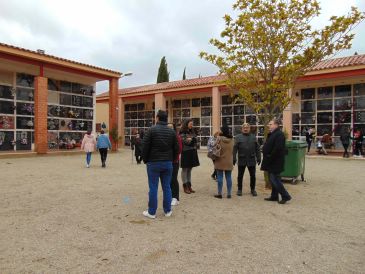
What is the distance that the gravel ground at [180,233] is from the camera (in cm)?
320

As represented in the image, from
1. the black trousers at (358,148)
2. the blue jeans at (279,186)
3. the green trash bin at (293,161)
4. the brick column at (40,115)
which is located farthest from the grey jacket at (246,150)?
the brick column at (40,115)

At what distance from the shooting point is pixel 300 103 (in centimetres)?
1967

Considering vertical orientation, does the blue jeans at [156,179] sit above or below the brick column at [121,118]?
below

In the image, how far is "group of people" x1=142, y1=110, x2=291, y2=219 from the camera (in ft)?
15.6

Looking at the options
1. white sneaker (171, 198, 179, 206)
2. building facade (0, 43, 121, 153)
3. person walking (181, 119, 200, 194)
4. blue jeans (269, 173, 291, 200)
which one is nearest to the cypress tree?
building facade (0, 43, 121, 153)

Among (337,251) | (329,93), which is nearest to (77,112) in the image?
(329,93)

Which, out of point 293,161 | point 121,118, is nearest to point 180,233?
point 293,161

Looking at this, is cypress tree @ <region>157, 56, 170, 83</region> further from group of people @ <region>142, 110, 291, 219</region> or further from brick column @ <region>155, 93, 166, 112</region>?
group of people @ <region>142, 110, 291, 219</region>

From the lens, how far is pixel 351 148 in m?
17.6

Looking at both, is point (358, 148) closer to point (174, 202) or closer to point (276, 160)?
point (276, 160)

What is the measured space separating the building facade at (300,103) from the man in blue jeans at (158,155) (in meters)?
9.71

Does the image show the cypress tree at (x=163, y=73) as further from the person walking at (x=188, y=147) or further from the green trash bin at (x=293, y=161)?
the person walking at (x=188, y=147)

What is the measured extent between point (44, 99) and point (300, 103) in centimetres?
1482

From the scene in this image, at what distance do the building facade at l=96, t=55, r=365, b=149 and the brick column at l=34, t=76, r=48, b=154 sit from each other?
17.2 feet
